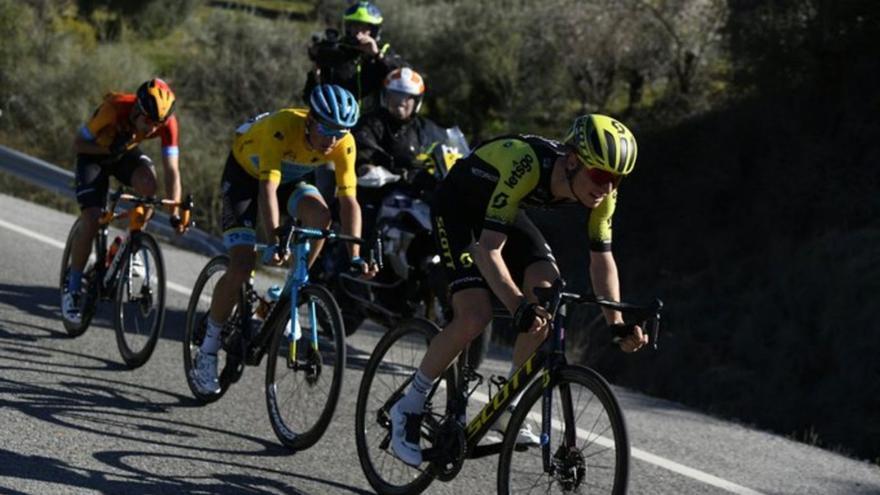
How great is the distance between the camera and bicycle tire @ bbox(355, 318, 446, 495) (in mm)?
6969

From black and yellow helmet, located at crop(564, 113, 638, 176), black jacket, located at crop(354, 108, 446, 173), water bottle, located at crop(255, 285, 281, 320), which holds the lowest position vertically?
water bottle, located at crop(255, 285, 281, 320)

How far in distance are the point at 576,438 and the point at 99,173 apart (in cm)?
506

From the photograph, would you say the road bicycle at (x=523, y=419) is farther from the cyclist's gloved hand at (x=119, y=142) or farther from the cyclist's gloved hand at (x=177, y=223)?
the cyclist's gloved hand at (x=119, y=142)

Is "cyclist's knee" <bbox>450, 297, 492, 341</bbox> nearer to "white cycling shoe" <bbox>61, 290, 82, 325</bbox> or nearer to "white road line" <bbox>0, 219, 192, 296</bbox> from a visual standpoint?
"white cycling shoe" <bbox>61, 290, 82, 325</bbox>

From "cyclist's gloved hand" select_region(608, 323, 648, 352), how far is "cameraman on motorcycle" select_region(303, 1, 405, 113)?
630cm

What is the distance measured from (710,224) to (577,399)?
19.8 metres

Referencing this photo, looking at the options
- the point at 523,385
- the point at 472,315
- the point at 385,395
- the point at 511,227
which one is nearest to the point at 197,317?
the point at 385,395

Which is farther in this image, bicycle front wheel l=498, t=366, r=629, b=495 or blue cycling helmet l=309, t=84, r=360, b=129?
blue cycling helmet l=309, t=84, r=360, b=129

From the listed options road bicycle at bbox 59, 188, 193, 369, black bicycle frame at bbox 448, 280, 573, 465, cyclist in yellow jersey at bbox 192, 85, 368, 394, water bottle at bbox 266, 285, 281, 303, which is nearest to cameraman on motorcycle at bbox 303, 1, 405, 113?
road bicycle at bbox 59, 188, 193, 369

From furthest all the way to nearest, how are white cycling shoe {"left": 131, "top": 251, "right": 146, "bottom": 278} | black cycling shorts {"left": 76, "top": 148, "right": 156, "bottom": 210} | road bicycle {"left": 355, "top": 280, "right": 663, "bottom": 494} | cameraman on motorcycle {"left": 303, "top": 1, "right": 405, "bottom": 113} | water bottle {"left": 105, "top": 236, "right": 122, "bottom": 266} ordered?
cameraman on motorcycle {"left": 303, "top": 1, "right": 405, "bottom": 113} < black cycling shorts {"left": 76, "top": 148, "right": 156, "bottom": 210} < water bottle {"left": 105, "top": 236, "right": 122, "bottom": 266} < white cycling shoe {"left": 131, "top": 251, "right": 146, "bottom": 278} < road bicycle {"left": 355, "top": 280, "right": 663, "bottom": 494}

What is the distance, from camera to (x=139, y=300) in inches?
371

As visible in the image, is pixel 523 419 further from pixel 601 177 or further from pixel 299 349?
pixel 299 349

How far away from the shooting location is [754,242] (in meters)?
24.0

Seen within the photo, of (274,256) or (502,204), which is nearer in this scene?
(502,204)
